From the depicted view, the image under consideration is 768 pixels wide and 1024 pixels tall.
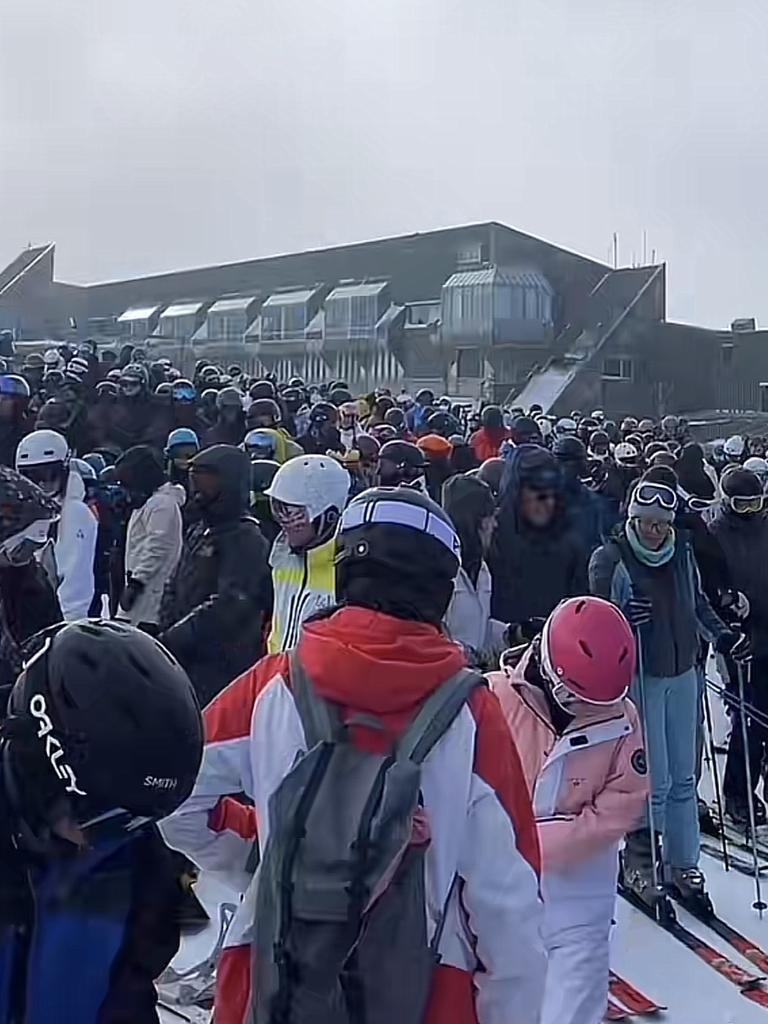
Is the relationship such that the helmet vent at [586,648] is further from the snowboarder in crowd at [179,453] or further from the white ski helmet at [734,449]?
the white ski helmet at [734,449]

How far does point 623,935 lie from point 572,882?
188 cm

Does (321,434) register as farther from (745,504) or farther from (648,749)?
(648,749)

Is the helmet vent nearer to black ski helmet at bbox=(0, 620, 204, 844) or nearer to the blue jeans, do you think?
the blue jeans

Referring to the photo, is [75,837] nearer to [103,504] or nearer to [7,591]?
[7,591]

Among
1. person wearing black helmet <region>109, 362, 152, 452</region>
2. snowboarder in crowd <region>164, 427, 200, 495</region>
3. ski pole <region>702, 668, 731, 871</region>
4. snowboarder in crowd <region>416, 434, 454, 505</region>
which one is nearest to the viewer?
ski pole <region>702, 668, 731, 871</region>

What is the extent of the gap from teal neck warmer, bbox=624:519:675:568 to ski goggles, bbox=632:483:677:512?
0.13m

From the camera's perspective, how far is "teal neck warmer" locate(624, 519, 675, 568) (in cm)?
583

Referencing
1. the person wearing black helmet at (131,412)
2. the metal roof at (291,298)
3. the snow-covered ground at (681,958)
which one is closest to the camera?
the snow-covered ground at (681,958)

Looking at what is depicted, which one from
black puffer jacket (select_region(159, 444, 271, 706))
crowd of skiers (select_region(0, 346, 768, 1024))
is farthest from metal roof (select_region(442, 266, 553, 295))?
black puffer jacket (select_region(159, 444, 271, 706))

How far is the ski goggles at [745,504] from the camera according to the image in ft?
23.5

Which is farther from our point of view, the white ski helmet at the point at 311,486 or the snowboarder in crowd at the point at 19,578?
the white ski helmet at the point at 311,486

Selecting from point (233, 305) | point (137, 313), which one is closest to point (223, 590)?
point (233, 305)

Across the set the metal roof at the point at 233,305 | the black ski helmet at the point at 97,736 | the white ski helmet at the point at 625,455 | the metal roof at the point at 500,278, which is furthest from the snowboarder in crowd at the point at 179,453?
the metal roof at the point at 233,305

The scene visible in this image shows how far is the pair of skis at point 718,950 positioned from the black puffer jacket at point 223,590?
7.03ft
